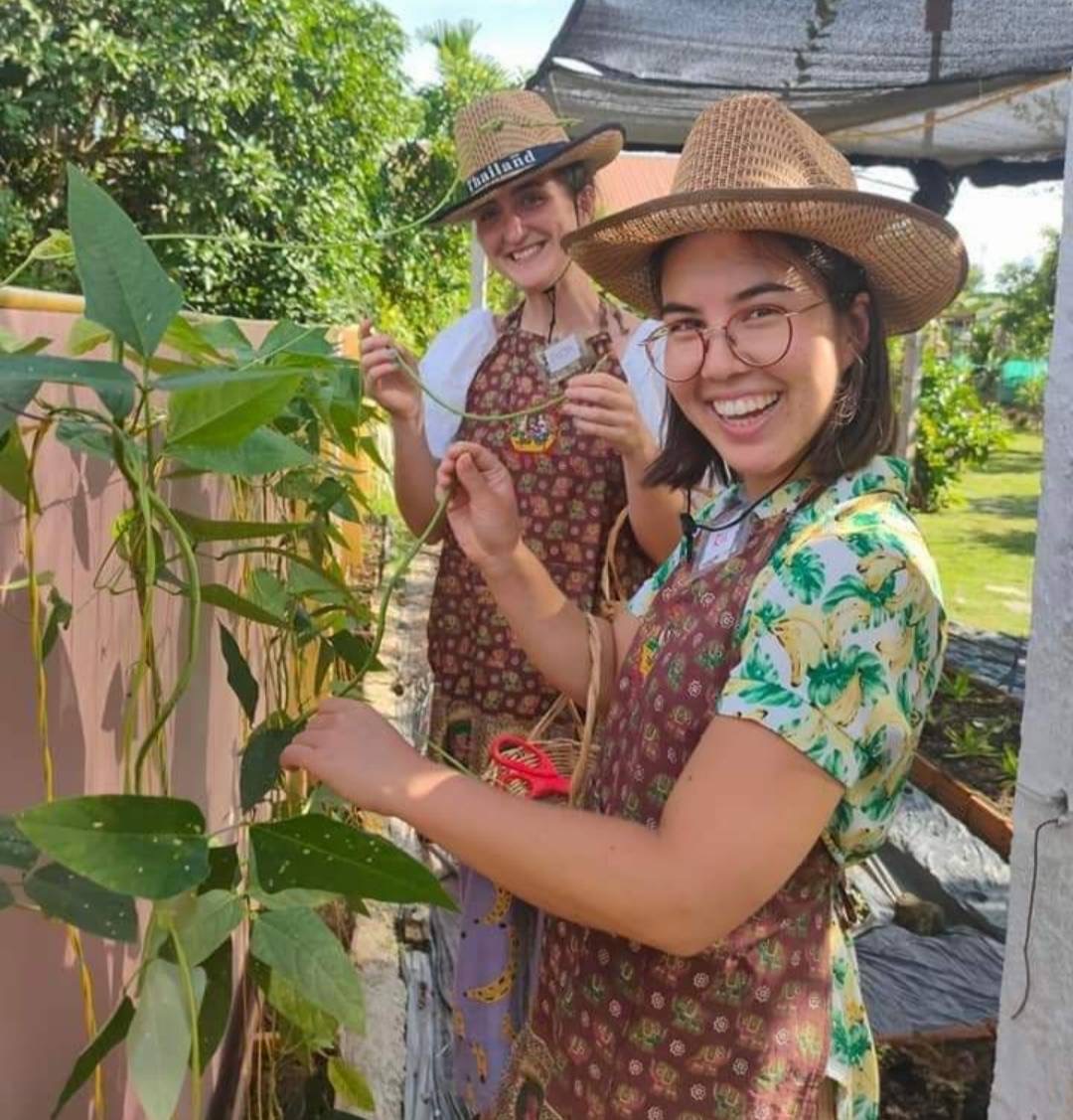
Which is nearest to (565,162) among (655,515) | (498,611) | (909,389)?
(655,515)

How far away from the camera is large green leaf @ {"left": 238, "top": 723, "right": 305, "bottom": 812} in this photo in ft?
3.24

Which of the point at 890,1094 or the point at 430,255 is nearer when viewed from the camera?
the point at 890,1094

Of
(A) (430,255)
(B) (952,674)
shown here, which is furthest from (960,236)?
(A) (430,255)

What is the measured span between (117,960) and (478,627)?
0.91 meters

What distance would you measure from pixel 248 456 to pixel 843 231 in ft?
2.00

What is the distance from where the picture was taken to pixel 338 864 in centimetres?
71

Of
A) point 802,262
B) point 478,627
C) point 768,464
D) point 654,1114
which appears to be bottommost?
point 654,1114

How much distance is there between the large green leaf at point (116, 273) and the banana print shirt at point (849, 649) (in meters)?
0.51

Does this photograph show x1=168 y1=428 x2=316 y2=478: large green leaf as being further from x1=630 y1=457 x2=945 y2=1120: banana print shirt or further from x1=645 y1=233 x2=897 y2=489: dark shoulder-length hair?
x1=645 y1=233 x2=897 y2=489: dark shoulder-length hair

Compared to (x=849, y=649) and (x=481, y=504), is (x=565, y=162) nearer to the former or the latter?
(x=481, y=504)

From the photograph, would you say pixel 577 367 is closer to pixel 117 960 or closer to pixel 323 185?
pixel 117 960

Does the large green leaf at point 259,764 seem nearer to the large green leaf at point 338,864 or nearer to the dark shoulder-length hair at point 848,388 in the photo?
the large green leaf at point 338,864

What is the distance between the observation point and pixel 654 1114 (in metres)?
1.10

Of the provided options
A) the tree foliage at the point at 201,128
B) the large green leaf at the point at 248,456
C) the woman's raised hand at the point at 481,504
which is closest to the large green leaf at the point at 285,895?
the large green leaf at the point at 248,456
